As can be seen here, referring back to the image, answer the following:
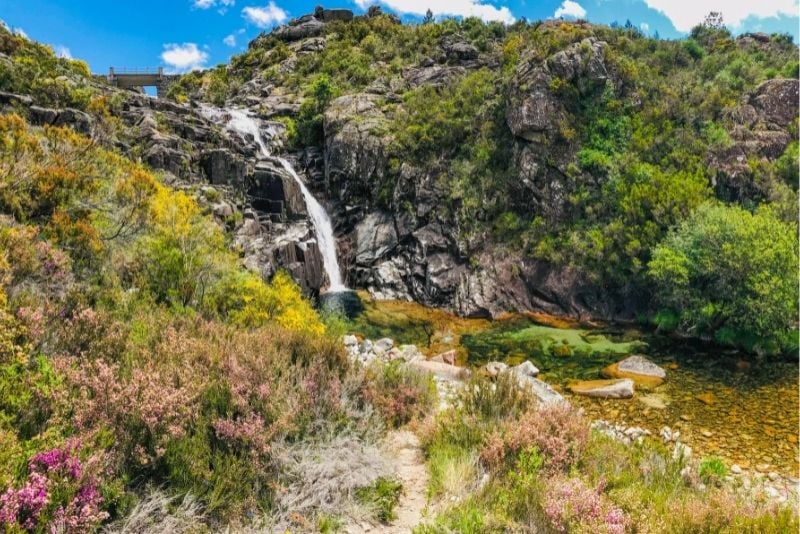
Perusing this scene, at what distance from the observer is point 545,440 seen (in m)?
→ 5.55

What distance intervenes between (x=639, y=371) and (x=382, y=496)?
12874mm

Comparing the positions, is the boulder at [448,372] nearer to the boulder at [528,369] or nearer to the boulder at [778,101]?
the boulder at [528,369]

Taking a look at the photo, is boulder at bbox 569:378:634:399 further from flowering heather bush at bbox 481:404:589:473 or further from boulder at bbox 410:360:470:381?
flowering heather bush at bbox 481:404:589:473

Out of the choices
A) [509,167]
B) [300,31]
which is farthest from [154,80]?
[509,167]

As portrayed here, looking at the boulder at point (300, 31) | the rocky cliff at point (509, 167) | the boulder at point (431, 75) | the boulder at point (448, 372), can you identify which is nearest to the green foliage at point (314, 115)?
the rocky cliff at point (509, 167)

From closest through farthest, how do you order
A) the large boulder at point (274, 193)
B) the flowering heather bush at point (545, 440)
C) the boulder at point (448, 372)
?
the flowering heather bush at point (545, 440), the boulder at point (448, 372), the large boulder at point (274, 193)

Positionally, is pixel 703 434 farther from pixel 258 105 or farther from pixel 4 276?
pixel 258 105

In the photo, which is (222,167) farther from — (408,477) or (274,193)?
(408,477)

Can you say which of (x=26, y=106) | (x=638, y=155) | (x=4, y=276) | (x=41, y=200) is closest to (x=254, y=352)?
(x=4, y=276)

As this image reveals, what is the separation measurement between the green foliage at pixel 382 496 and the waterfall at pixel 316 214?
947 inches

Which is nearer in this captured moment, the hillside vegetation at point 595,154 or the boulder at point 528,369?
the boulder at point 528,369

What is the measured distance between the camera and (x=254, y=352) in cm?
630

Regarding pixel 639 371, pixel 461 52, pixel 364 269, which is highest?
pixel 461 52

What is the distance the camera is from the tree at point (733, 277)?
1633 centimetres
